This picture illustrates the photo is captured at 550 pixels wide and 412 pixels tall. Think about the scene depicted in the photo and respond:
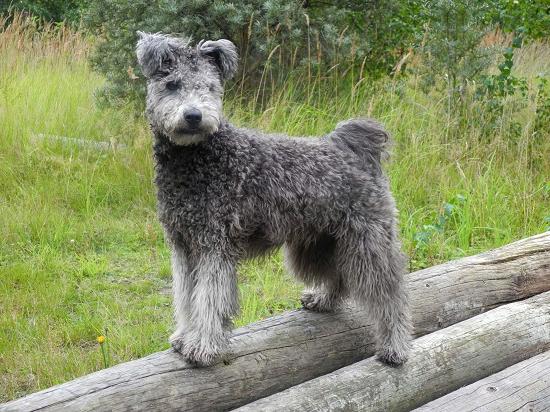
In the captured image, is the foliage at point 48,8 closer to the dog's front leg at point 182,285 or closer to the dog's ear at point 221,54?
the dog's ear at point 221,54

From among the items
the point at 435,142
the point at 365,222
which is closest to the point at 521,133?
the point at 435,142

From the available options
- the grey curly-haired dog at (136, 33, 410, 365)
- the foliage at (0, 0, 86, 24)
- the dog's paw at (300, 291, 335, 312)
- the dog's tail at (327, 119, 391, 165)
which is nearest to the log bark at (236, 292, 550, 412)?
the grey curly-haired dog at (136, 33, 410, 365)

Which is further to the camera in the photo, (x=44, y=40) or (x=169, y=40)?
(x=44, y=40)

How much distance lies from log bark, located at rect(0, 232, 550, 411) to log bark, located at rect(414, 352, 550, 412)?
1.90 feet

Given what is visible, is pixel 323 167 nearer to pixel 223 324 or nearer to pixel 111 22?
pixel 223 324

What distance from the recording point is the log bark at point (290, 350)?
10.6 ft

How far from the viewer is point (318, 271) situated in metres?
4.06

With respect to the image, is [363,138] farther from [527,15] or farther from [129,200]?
[527,15]

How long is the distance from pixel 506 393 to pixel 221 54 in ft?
6.95

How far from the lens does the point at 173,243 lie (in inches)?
142

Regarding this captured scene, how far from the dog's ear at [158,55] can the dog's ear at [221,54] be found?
5.3 inches

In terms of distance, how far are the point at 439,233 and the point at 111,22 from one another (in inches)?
156

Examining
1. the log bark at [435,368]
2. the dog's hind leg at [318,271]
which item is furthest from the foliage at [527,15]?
the dog's hind leg at [318,271]

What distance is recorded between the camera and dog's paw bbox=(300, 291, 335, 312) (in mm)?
4141
